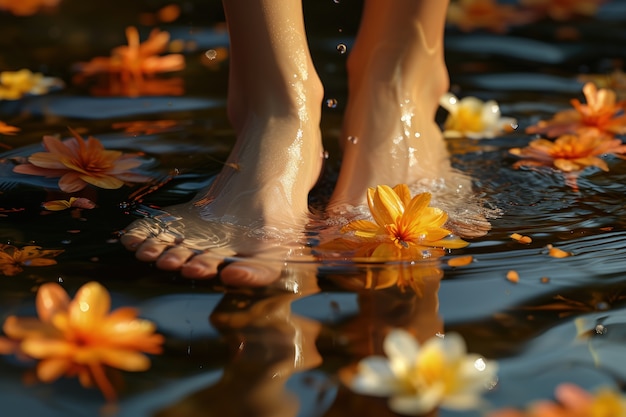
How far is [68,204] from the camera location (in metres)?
1.66

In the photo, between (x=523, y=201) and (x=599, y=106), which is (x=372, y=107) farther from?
(x=599, y=106)

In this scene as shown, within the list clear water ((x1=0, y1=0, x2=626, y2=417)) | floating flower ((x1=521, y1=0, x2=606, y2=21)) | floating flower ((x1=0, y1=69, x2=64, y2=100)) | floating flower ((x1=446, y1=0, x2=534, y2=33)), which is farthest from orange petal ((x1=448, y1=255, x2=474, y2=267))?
floating flower ((x1=521, y1=0, x2=606, y2=21))

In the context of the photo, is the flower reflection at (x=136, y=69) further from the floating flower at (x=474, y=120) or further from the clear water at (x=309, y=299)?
the floating flower at (x=474, y=120)

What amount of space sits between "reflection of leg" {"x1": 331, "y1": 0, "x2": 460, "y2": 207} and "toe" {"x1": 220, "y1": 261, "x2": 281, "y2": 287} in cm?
39

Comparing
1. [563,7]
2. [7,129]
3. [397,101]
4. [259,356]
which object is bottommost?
[259,356]

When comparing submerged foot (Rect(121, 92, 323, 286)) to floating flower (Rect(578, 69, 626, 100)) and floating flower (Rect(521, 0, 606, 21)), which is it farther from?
floating flower (Rect(521, 0, 606, 21))

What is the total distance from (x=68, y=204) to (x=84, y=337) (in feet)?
1.97

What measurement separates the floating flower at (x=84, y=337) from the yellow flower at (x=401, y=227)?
41cm

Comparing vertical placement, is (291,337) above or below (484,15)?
below

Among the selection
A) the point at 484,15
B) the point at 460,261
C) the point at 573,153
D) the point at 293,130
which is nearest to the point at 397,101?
the point at 293,130

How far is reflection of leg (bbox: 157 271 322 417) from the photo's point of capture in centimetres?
107

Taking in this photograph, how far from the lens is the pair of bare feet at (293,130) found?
1.50 meters

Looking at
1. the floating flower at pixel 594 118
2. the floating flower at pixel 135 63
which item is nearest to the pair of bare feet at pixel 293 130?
the floating flower at pixel 594 118

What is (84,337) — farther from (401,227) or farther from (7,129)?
(7,129)
